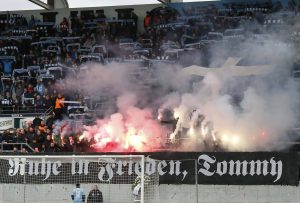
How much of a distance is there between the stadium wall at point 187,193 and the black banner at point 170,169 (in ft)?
0.54

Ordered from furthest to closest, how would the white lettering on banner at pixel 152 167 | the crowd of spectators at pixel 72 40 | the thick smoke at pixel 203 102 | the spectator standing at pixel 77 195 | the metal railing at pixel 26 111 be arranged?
the crowd of spectators at pixel 72 40 < the metal railing at pixel 26 111 < the thick smoke at pixel 203 102 < the white lettering on banner at pixel 152 167 < the spectator standing at pixel 77 195

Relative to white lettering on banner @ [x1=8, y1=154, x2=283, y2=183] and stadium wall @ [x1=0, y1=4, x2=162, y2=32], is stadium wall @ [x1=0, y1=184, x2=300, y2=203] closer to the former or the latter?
white lettering on banner @ [x1=8, y1=154, x2=283, y2=183]

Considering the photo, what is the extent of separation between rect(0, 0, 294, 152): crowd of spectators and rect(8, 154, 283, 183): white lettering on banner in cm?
504

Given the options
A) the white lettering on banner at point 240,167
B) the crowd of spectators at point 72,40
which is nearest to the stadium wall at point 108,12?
the crowd of spectators at point 72,40

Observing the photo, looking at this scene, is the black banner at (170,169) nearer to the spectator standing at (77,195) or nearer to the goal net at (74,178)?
the goal net at (74,178)

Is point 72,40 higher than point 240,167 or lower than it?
higher

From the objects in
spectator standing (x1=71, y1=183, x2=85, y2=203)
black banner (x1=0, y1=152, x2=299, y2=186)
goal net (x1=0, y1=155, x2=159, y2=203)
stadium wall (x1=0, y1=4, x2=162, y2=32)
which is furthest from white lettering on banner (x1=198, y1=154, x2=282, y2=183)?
stadium wall (x1=0, y1=4, x2=162, y2=32)

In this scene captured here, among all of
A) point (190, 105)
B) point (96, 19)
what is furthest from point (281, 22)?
point (96, 19)

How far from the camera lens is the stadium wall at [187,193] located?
689 inches

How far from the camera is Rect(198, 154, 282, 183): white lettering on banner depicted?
17688 mm

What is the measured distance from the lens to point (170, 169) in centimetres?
1823

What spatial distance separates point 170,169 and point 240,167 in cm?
198

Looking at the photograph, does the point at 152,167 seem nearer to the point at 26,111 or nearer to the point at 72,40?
the point at 26,111

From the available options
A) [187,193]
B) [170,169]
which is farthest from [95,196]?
[187,193]
